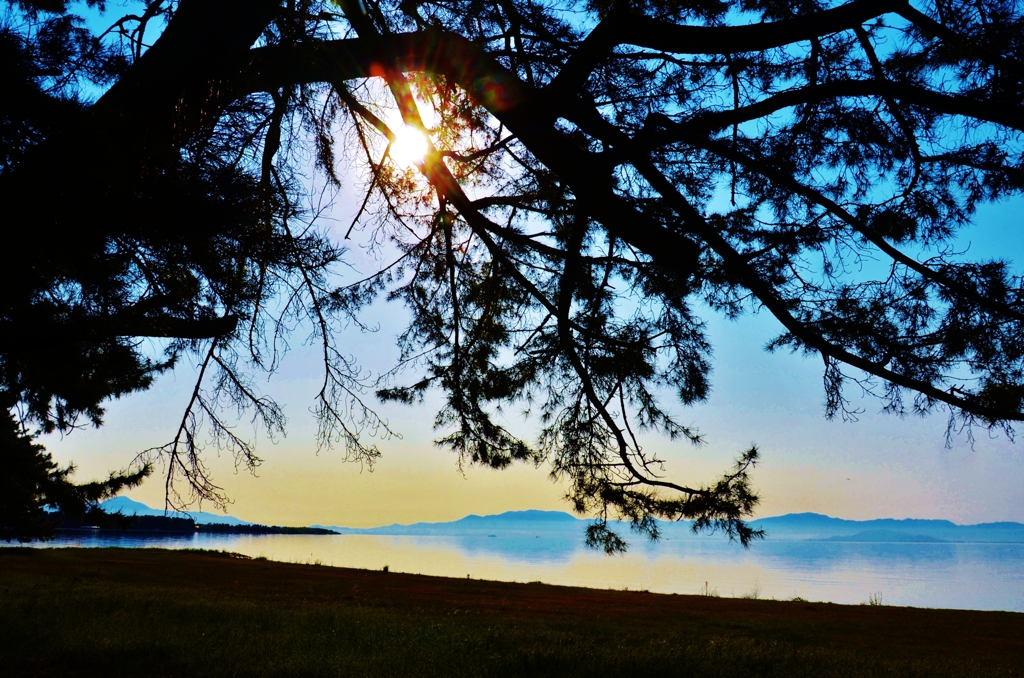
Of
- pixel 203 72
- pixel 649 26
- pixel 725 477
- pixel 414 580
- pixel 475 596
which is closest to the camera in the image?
pixel 203 72

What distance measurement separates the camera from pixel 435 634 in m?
5.70

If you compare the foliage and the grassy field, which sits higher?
the foliage

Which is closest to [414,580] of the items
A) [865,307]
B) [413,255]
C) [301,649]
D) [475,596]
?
[475,596]

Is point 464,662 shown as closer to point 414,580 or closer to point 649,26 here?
point 649,26

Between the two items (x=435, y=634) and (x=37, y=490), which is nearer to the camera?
→ (x=435, y=634)

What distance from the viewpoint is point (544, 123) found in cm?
361

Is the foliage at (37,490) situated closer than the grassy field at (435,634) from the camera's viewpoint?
No

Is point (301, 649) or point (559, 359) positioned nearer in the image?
point (559, 359)

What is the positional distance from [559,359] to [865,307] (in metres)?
1.88

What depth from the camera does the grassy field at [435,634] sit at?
4.58 metres

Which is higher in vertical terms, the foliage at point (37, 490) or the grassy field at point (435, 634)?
the foliage at point (37, 490)

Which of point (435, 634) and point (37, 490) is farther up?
point (37, 490)

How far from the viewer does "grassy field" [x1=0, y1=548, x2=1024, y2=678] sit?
4578 millimetres

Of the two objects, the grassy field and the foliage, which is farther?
the foliage
